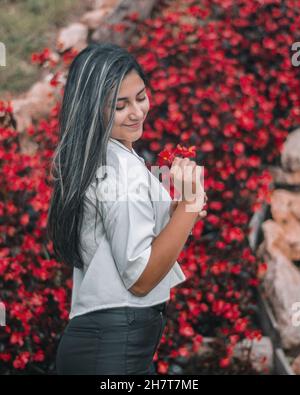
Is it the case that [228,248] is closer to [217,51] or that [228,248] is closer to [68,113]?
[217,51]

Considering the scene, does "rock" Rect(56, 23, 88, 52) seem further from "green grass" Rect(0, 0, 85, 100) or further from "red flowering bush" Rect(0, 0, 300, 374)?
"red flowering bush" Rect(0, 0, 300, 374)

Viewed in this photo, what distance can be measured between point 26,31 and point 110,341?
14.7 feet

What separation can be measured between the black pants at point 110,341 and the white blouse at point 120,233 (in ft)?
0.10

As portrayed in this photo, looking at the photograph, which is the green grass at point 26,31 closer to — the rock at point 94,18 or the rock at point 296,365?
the rock at point 94,18

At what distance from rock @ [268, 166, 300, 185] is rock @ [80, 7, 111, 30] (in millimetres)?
2170

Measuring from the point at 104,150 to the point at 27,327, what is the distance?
1932 millimetres

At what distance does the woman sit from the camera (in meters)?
1.95

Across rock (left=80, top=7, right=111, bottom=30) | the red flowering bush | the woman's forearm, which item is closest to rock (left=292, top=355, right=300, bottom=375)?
the red flowering bush

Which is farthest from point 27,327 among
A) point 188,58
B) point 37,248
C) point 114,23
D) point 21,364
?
point 114,23

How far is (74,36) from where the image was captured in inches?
224

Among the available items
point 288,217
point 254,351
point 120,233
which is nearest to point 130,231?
point 120,233

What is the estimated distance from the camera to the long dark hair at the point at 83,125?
2004 mm

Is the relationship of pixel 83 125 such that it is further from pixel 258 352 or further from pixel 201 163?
pixel 201 163

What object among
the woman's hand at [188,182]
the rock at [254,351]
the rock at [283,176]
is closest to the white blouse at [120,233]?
the woman's hand at [188,182]
